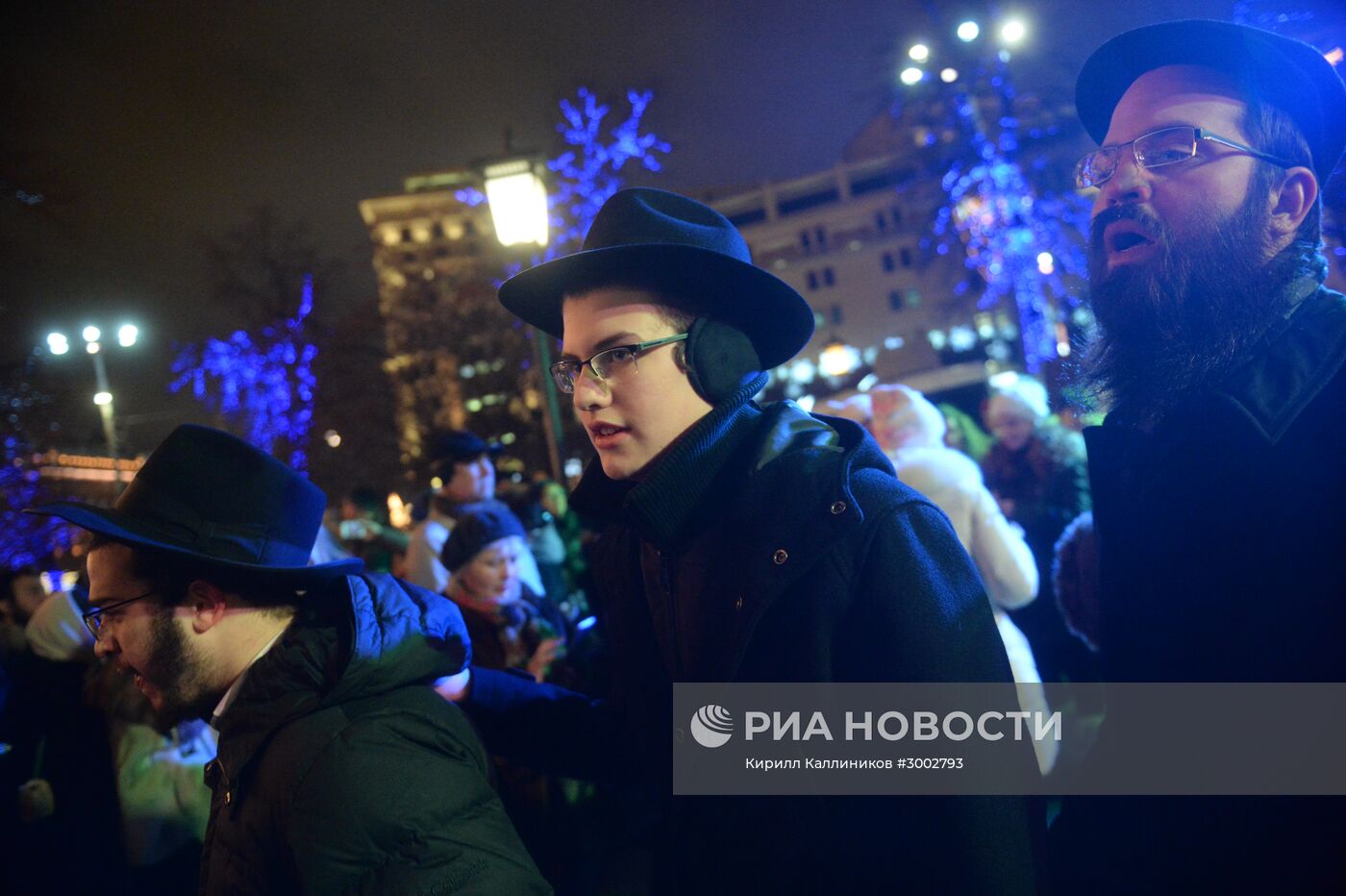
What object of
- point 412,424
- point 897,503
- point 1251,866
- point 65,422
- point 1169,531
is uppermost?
point 412,424

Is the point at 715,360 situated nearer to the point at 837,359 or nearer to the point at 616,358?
the point at 616,358

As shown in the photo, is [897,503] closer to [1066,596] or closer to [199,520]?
[199,520]

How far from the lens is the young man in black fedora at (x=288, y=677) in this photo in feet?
5.73

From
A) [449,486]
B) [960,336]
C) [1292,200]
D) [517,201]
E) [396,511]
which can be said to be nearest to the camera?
[1292,200]

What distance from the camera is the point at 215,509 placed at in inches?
86.4

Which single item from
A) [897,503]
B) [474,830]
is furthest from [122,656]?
[897,503]

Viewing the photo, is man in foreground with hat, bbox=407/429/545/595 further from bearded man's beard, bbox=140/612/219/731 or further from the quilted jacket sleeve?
the quilted jacket sleeve


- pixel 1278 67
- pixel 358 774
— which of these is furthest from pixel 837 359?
pixel 358 774

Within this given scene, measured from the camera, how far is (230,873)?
6.15 ft

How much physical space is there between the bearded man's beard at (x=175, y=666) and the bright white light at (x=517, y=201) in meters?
6.98

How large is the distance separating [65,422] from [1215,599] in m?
16.1

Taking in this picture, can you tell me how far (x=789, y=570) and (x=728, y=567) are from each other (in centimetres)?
20

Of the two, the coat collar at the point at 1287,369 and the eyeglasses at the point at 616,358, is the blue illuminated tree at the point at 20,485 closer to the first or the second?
the eyeglasses at the point at 616,358

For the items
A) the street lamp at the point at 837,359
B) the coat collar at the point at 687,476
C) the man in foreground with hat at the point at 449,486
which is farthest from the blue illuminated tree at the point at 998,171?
the coat collar at the point at 687,476
